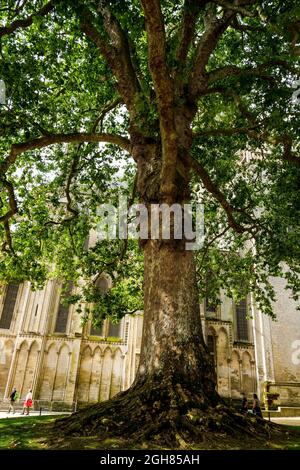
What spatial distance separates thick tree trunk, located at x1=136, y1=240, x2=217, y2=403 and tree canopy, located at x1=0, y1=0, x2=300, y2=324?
1.38m

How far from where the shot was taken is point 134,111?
23.7 feet

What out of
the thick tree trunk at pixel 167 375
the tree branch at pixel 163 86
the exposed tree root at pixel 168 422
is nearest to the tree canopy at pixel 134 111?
the tree branch at pixel 163 86

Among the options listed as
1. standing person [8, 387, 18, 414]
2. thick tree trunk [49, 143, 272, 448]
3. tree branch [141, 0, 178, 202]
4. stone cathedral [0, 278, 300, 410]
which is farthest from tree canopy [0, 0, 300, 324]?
standing person [8, 387, 18, 414]

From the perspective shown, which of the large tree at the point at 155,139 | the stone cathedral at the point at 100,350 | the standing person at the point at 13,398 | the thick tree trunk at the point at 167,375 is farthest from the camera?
the stone cathedral at the point at 100,350

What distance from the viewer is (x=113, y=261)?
11.5 metres

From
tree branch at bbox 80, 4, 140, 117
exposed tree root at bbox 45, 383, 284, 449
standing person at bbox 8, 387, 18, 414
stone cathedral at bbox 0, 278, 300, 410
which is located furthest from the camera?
stone cathedral at bbox 0, 278, 300, 410

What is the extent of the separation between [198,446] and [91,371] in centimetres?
2167

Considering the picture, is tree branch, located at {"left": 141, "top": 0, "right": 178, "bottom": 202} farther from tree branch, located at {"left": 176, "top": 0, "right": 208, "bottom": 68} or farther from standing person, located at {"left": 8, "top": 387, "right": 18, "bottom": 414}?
standing person, located at {"left": 8, "top": 387, "right": 18, "bottom": 414}

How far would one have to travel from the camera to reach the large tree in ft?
16.3

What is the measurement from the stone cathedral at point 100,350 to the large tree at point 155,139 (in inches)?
408

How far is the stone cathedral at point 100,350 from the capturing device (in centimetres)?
2194

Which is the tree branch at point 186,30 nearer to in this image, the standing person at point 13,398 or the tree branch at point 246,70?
the tree branch at point 246,70

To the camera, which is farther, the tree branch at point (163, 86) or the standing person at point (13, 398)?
the standing person at point (13, 398)
